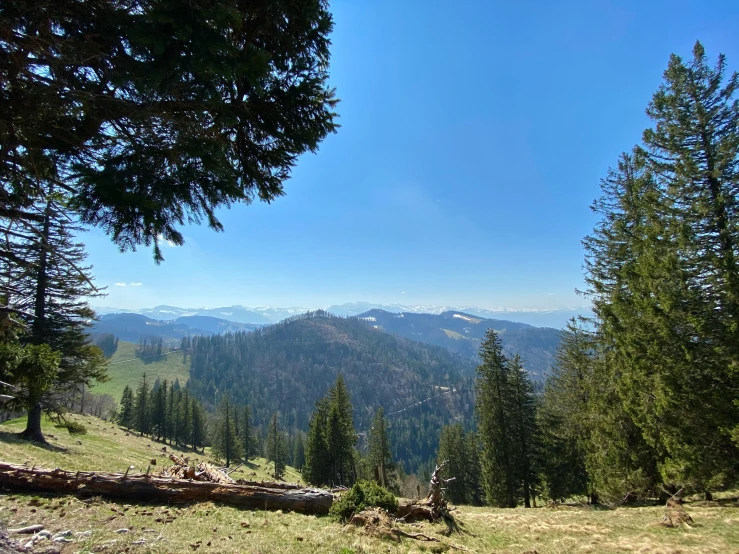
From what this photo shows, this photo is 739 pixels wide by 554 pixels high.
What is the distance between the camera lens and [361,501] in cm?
958

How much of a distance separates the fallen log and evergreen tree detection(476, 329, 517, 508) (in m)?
18.3

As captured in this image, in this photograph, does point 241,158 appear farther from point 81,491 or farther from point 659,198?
point 659,198

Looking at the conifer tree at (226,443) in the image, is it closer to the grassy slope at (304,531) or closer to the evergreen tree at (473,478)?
the evergreen tree at (473,478)

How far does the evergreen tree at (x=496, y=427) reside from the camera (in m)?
23.8

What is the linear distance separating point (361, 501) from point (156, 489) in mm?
5810

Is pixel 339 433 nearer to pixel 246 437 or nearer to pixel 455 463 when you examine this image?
pixel 455 463

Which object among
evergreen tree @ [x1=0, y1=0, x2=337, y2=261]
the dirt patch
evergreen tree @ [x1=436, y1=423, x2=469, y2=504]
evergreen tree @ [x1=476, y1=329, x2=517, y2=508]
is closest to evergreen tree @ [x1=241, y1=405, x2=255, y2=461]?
evergreen tree @ [x1=436, y1=423, x2=469, y2=504]

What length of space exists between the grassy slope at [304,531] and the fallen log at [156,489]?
50 cm

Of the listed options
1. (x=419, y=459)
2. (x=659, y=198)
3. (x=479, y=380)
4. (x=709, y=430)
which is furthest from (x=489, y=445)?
(x=419, y=459)

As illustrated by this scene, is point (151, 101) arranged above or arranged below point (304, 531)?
above

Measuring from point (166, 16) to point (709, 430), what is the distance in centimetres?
1749

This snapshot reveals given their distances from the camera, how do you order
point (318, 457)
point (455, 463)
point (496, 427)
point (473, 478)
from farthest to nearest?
point (455, 463) < point (473, 478) < point (318, 457) < point (496, 427)

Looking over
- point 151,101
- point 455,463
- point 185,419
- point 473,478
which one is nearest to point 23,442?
point 151,101

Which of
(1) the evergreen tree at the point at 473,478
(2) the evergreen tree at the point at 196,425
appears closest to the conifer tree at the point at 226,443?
(2) the evergreen tree at the point at 196,425
